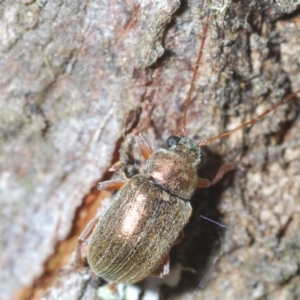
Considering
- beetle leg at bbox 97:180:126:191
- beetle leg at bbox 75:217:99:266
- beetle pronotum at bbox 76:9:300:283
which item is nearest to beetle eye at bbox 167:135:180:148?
beetle pronotum at bbox 76:9:300:283

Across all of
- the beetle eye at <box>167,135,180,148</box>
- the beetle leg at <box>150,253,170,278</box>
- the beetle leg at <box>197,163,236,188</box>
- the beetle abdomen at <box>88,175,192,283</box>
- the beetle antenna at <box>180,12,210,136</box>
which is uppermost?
the beetle antenna at <box>180,12,210,136</box>

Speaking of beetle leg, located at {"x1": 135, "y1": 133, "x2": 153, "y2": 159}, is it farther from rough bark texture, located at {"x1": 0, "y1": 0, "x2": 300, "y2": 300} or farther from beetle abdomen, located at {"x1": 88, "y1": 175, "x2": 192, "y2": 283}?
beetle abdomen, located at {"x1": 88, "y1": 175, "x2": 192, "y2": 283}

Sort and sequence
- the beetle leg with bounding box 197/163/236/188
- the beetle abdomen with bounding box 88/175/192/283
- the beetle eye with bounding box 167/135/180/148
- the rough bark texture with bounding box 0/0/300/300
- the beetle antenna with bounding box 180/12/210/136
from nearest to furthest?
the beetle antenna with bounding box 180/12/210/136, the rough bark texture with bounding box 0/0/300/300, the beetle abdomen with bounding box 88/175/192/283, the beetle eye with bounding box 167/135/180/148, the beetle leg with bounding box 197/163/236/188

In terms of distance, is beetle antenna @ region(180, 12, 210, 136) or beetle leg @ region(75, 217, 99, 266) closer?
beetle antenna @ region(180, 12, 210, 136)

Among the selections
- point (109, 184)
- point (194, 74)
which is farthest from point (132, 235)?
point (194, 74)

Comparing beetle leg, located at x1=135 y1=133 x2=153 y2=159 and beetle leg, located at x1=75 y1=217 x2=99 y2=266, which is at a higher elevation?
beetle leg, located at x1=135 y1=133 x2=153 y2=159

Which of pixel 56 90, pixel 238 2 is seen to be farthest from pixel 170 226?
pixel 238 2

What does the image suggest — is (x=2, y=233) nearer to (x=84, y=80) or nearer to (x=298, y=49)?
(x=84, y=80)

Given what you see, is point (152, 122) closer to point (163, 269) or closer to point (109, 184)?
point (109, 184)
